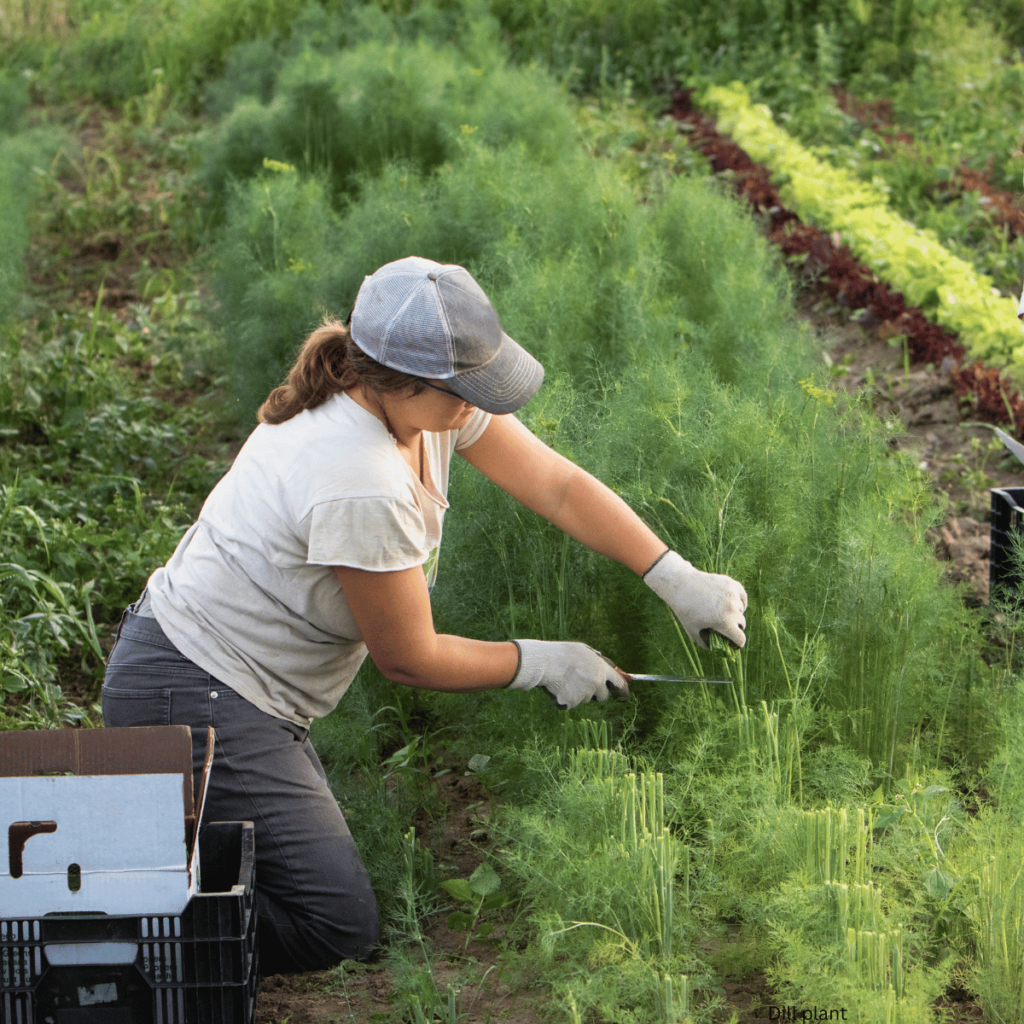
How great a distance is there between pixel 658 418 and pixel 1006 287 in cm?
332

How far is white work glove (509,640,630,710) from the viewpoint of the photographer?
2.24 meters

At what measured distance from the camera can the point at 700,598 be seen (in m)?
2.29

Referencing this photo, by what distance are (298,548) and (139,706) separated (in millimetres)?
482

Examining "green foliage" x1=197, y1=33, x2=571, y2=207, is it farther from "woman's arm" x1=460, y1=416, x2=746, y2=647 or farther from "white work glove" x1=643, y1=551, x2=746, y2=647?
"white work glove" x1=643, y1=551, x2=746, y2=647

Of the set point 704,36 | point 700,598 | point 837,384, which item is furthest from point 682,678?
point 704,36

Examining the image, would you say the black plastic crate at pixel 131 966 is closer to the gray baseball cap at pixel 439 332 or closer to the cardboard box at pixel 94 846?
the cardboard box at pixel 94 846

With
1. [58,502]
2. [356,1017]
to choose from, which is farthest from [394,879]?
[58,502]

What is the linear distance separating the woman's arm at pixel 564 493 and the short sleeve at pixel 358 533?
1.40 feet

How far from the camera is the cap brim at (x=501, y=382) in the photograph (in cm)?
200

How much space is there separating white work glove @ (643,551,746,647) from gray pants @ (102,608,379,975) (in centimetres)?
81

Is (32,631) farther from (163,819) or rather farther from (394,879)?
(163,819)

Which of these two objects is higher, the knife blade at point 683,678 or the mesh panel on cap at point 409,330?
the mesh panel on cap at point 409,330

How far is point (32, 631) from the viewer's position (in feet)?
10.6

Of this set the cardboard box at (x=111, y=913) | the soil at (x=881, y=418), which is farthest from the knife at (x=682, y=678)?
the cardboard box at (x=111, y=913)
